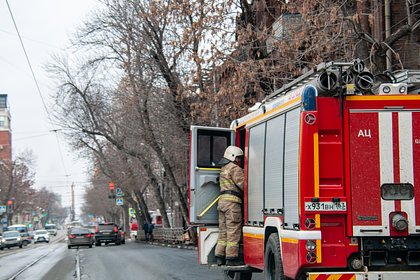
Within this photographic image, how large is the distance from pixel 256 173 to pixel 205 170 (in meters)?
2.02

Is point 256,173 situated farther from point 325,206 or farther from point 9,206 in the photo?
point 9,206

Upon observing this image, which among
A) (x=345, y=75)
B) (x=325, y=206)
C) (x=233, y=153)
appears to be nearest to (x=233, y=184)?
(x=233, y=153)

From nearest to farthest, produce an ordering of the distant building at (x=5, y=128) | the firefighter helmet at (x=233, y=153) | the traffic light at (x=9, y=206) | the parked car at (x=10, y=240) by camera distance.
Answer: the firefighter helmet at (x=233, y=153) < the parked car at (x=10, y=240) < the traffic light at (x=9, y=206) < the distant building at (x=5, y=128)

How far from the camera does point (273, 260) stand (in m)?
9.16

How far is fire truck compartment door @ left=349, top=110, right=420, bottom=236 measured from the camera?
7656 millimetres

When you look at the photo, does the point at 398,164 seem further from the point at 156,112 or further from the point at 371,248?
the point at 156,112

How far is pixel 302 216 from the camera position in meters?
7.61

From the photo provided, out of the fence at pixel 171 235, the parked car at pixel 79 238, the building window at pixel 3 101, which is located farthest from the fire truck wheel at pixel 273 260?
the building window at pixel 3 101

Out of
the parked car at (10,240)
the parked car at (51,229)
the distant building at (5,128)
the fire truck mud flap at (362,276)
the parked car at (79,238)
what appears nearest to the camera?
the fire truck mud flap at (362,276)

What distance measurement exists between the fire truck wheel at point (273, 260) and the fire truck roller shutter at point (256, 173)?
0.56 metres

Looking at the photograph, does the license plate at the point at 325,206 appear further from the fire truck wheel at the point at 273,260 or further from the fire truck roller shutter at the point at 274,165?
the fire truck wheel at the point at 273,260


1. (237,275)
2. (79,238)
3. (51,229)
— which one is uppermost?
(237,275)

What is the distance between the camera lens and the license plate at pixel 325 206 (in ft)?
24.8

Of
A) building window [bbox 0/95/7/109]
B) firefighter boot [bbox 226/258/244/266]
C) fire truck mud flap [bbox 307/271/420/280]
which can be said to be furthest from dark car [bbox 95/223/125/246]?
building window [bbox 0/95/7/109]
